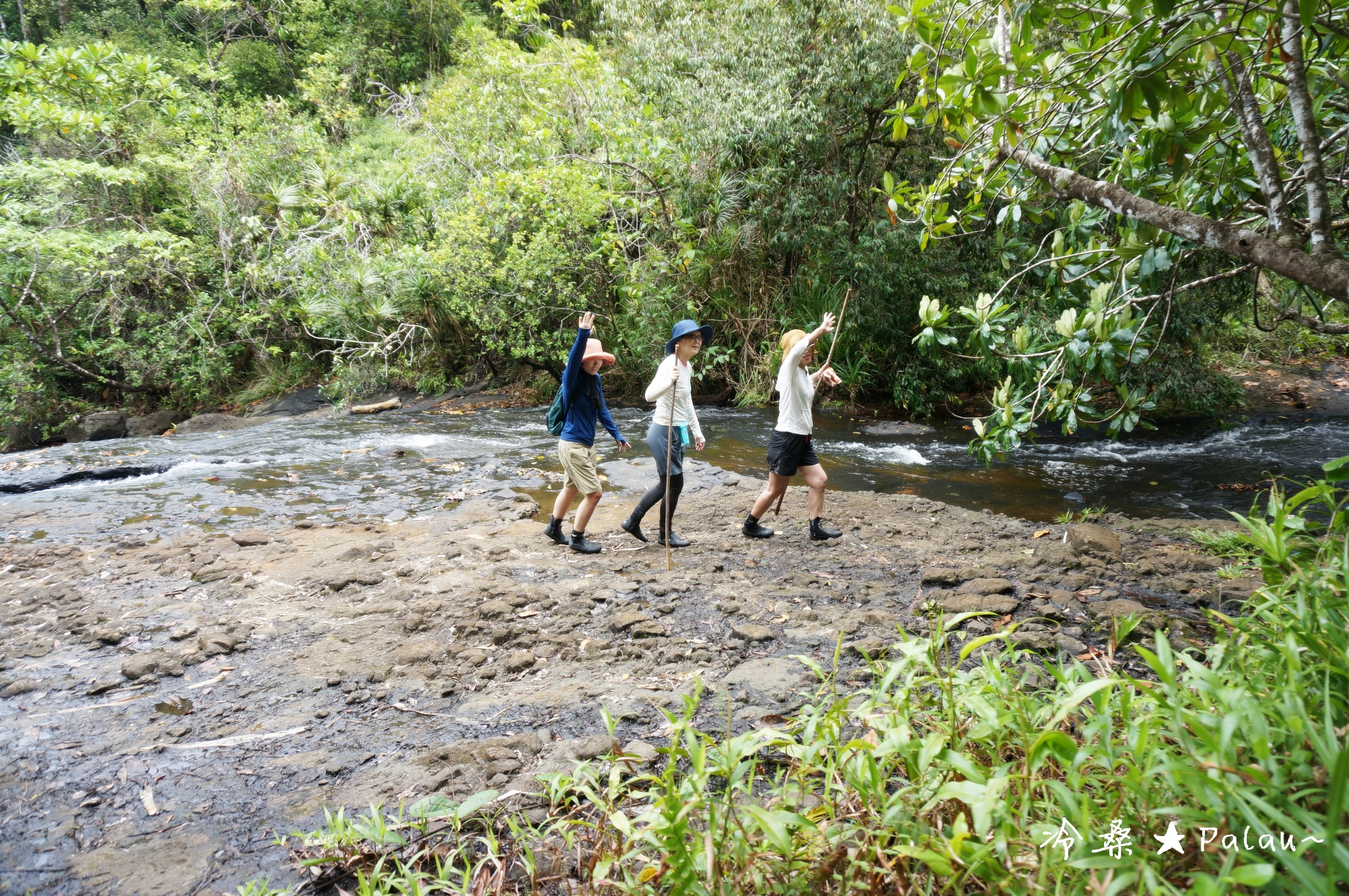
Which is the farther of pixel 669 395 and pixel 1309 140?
pixel 669 395

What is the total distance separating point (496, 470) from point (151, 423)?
1061cm

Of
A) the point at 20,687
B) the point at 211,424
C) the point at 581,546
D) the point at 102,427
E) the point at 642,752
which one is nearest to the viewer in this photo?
the point at 642,752

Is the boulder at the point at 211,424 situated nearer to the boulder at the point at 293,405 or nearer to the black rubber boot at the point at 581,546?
the boulder at the point at 293,405

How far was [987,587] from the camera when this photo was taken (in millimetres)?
4211

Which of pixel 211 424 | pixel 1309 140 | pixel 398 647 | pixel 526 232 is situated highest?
pixel 526 232

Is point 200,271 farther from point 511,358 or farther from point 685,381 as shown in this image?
point 685,381

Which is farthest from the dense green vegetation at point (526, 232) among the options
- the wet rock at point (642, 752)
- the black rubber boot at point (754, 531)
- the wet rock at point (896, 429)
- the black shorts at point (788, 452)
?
the wet rock at point (642, 752)

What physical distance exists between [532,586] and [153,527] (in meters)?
4.85

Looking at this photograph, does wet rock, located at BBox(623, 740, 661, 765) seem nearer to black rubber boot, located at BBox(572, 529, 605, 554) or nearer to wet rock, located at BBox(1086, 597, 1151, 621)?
wet rock, located at BBox(1086, 597, 1151, 621)

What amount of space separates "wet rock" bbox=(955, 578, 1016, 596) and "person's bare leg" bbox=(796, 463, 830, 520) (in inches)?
72.3

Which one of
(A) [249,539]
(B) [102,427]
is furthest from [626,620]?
(B) [102,427]

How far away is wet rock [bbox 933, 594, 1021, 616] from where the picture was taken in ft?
12.8

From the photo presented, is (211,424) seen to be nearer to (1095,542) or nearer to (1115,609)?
(1095,542)

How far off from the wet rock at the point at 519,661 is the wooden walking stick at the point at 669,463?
5.34 feet
